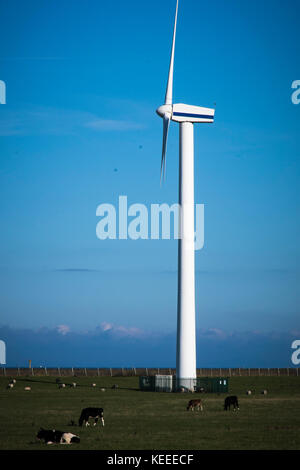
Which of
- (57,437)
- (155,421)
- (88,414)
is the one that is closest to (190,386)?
(155,421)

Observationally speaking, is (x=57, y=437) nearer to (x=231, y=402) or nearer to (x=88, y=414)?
(x=88, y=414)

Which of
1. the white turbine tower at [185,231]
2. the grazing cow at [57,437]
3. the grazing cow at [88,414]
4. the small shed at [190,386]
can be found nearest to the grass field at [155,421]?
the grazing cow at [57,437]

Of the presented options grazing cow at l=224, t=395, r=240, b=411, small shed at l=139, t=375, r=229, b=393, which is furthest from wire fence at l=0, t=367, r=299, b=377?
grazing cow at l=224, t=395, r=240, b=411

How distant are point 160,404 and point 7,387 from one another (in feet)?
97.8

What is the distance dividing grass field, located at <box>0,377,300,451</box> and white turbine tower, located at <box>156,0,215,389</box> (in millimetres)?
10814

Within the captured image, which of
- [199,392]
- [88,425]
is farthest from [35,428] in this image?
[199,392]

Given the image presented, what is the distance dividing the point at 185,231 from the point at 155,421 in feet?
144

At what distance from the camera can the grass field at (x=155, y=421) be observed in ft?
127

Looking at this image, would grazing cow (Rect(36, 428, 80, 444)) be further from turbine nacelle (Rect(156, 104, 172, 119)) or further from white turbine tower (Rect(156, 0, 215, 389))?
turbine nacelle (Rect(156, 104, 172, 119))

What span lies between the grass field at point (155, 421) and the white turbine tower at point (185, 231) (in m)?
10.8

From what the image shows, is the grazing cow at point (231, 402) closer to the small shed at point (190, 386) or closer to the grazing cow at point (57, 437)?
the grazing cow at point (57, 437)

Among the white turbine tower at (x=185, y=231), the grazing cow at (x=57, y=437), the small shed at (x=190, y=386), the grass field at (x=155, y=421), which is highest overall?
the white turbine tower at (x=185, y=231)
